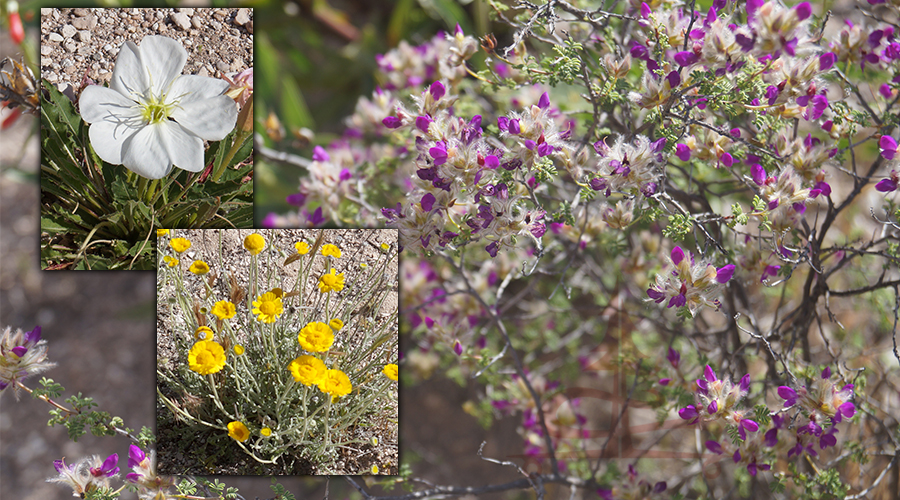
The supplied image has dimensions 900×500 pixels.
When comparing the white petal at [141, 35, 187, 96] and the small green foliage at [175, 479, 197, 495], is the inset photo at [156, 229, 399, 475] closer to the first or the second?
the small green foliage at [175, 479, 197, 495]

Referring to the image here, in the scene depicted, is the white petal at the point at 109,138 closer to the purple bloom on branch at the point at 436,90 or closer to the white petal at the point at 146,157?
the white petal at the point at 146,157

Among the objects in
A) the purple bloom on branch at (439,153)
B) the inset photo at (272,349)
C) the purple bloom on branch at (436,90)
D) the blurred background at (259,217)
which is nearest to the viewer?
the purple bloom on branch at (439,153)

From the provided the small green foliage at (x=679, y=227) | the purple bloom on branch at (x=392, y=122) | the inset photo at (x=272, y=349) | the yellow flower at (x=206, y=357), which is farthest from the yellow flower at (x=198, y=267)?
the small green foliage at (x=679, y=227)

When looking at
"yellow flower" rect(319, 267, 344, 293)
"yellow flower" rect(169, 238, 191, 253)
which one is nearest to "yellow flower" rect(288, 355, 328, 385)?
"yellow flower" rect(319, 267, 344, 293)

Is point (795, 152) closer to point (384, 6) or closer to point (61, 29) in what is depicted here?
point (61, 29)

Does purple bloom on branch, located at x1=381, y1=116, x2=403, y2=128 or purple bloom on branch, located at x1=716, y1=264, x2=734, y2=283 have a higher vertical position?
purple bloom on branch, located at x1=381, y1=116, x2=403, y2=128

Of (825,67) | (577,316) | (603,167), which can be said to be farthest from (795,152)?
(577,316)

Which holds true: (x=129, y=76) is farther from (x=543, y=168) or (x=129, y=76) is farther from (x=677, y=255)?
(x=677, y=255)
